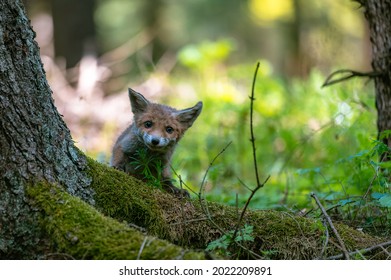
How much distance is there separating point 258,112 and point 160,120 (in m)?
4.47

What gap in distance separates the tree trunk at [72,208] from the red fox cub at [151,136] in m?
0.86

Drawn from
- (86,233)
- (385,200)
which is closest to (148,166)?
(86,233)

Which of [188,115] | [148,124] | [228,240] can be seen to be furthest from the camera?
→ [188,115]

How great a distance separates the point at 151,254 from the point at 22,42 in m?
1.55

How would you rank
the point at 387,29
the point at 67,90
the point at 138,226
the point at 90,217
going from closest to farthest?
1. the point at 90,217
2. the point at 138,226
3. the point at 387,29
4. the point at 67,90

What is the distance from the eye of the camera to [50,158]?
12.1ft

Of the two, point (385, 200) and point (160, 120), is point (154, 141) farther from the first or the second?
point (385, 200)

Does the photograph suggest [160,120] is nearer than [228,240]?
No

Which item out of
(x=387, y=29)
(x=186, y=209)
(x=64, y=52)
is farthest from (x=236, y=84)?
(x=186, y=209)

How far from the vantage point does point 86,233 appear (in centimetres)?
339

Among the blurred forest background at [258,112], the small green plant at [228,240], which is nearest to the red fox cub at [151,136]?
the blurred forest background at [258,112]

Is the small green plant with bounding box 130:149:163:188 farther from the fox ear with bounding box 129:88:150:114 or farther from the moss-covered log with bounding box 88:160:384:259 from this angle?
the fox ear with bounding box 129:88:150:114

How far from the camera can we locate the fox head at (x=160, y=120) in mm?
5211

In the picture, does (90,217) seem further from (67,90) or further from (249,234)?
(67,90)
